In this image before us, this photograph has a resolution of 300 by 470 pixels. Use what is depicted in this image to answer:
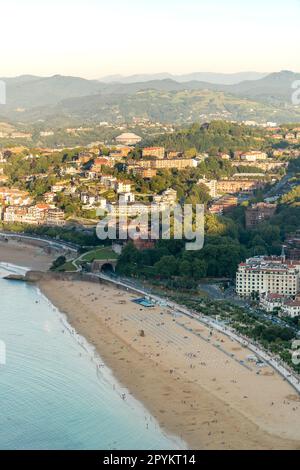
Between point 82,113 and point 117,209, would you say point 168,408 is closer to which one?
point 117,209

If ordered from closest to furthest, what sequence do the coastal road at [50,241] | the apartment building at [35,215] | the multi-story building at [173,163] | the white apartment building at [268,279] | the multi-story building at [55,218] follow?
the white apartment building at [268,279] → the coastal road at [50,241] → the multi-story building at [55,218] → the apartment building at [35,215] → the multi-story building at [173,163]

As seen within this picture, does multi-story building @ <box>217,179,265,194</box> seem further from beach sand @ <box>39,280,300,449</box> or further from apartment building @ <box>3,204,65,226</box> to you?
beach sand @ <box>39,280,300,449</box>

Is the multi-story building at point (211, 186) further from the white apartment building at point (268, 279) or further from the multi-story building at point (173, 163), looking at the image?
the white apartment building at point (268, 279)

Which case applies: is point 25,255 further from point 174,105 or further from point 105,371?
point 174,105

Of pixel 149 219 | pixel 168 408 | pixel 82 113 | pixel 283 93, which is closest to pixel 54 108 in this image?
pixel 82 113

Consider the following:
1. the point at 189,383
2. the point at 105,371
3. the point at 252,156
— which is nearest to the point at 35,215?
the point at 252,156

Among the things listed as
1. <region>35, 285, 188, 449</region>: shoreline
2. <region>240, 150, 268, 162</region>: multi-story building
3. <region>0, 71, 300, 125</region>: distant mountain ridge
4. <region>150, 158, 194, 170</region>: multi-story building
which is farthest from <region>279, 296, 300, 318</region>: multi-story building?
<region>0, 71, 300, 125</region>: distant mountain ridge

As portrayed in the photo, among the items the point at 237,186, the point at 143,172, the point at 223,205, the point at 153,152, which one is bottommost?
the point at 223,205

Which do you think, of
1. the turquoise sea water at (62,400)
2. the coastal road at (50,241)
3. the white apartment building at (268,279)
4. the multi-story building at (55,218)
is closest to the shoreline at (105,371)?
the turquoise sea water at (62,400)
